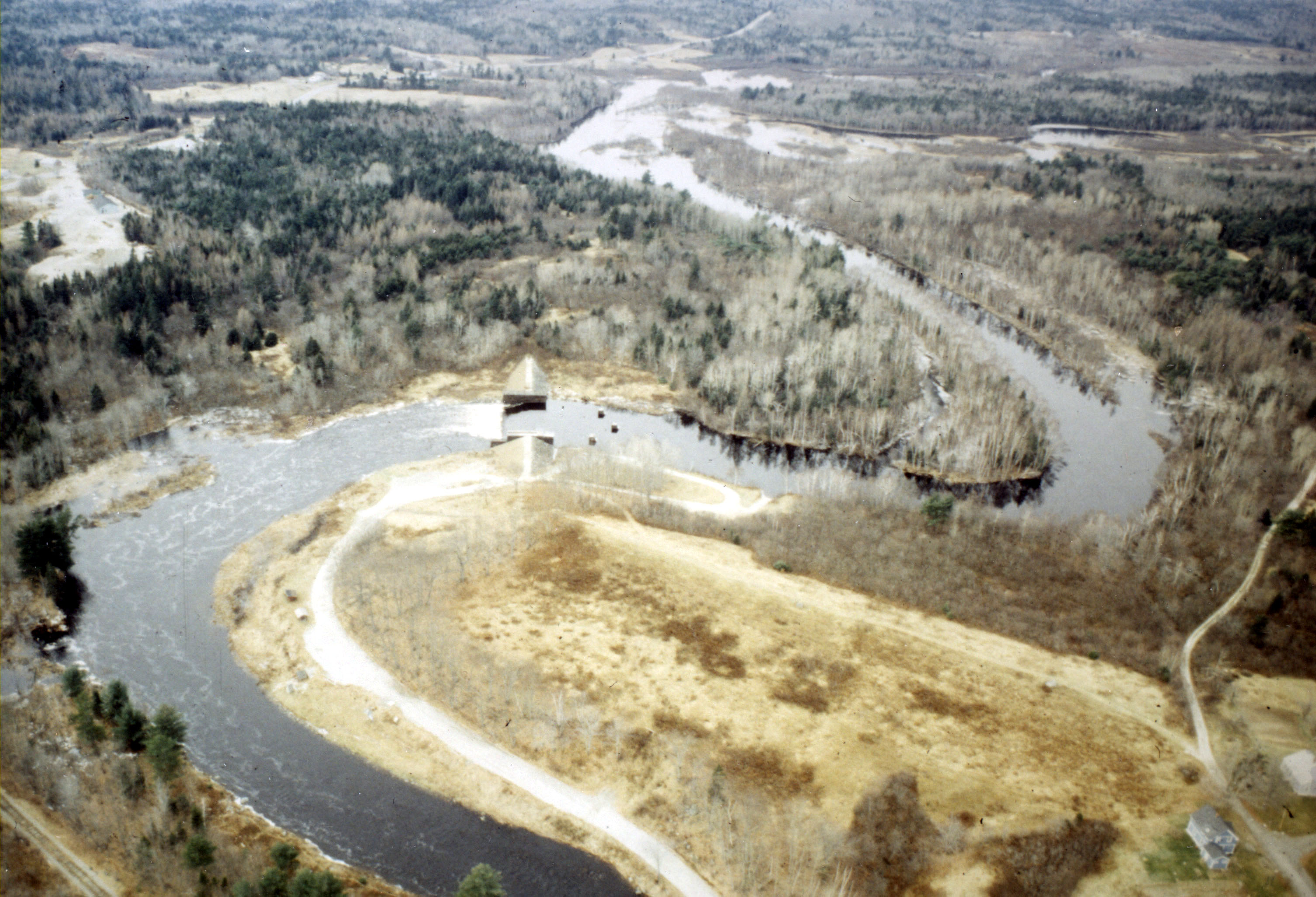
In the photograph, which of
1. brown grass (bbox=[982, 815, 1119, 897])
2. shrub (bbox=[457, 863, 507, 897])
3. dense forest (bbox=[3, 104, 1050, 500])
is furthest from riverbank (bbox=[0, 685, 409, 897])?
dense forest (bbox=[3, 104, 1050, 500])

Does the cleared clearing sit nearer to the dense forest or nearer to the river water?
the river water

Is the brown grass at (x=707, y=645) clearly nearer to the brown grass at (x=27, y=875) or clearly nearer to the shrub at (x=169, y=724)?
the shrub at (x=169, y=724)

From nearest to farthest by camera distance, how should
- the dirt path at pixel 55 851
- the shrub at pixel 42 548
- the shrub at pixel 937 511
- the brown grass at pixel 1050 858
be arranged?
the dirt path at pixel 55 851
the brown grass at pixel 1050 858
the shrub at pixel 42 548
the shrub at pixel 937 511

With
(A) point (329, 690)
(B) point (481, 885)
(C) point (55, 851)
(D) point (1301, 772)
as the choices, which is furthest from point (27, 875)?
(D) point (1301, 772)

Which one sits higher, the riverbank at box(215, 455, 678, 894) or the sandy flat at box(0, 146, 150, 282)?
the sandy flat at box(0, 146, 150, 282)

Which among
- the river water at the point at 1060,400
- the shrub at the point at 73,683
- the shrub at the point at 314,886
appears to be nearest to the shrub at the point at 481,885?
the shrub at the point at 314,886
